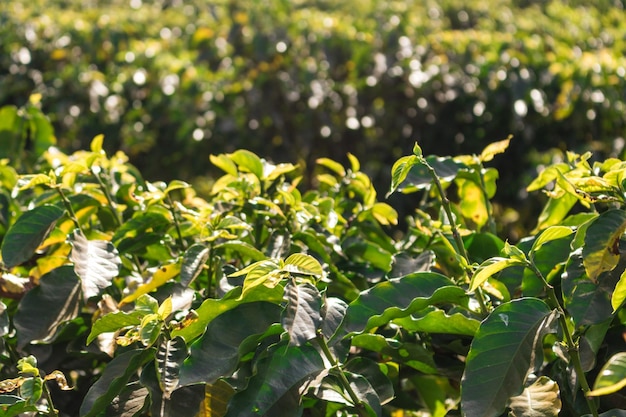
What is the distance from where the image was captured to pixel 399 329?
1814mm

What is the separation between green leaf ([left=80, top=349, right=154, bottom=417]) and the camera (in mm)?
1521

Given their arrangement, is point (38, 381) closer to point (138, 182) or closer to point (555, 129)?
point (138, 182)

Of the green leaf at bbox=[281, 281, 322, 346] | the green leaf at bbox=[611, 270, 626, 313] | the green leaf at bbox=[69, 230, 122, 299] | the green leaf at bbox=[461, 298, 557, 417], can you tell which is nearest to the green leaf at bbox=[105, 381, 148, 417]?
the green leaf at bbox=[69, 230, 122, 299]

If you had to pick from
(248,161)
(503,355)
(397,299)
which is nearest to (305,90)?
(248,161)

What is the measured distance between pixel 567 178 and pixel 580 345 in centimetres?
39

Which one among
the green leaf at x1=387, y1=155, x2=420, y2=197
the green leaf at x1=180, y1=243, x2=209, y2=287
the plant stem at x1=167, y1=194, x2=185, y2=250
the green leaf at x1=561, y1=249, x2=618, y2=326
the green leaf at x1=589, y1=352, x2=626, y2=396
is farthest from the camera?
the plant stem at x1=167, y1=194, x2=185, y2=250

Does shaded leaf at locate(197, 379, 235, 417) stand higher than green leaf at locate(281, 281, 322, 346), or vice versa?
green leaf at locate(281, 281, 322, 346)

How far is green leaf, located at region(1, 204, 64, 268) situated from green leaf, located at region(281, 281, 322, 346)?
721mm

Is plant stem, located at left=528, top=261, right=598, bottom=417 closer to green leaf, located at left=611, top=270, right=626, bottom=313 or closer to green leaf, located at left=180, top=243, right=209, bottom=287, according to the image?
green leaf, located at left=611, top=270, right=626, bottom=313

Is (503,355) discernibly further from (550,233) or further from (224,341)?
(224,341)

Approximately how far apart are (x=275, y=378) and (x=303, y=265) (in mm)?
214

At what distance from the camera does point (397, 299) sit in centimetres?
163

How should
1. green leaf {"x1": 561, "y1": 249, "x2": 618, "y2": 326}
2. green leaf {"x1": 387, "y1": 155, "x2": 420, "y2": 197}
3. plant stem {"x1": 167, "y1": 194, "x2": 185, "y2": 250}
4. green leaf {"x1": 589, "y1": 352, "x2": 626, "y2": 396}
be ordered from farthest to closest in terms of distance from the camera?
plant stem {"x1": 167, "y1": 194, "x2": 185, "y2": 250} < green leaf {"x1": 387, "y1": 155, "x2": 420, "y2": 197} < green leaf {"x1": 561, "y1": 249, "x2": 618, "y2": 326} < green leaf {"x1": 589, "y1": 352, "x2": 626, "y2": 396}

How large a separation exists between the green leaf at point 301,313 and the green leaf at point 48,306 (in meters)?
0.58
